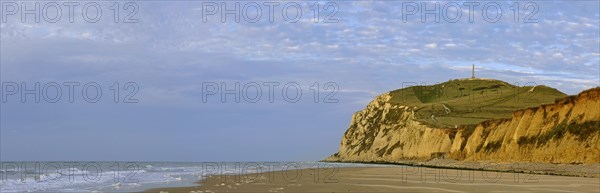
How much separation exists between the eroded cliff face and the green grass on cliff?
584 cm

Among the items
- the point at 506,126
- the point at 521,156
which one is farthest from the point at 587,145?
the point at 506,126

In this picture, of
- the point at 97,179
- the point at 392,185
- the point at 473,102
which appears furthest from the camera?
the point at 473,102

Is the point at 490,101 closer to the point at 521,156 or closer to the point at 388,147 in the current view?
the point at 388,147

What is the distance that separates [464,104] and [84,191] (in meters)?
138

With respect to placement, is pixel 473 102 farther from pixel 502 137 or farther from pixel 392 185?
pixel 392 185

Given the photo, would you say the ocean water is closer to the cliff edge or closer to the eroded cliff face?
the eroded cliff face

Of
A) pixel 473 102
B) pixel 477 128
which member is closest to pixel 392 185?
pixel 477 128

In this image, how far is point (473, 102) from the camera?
152875 mm

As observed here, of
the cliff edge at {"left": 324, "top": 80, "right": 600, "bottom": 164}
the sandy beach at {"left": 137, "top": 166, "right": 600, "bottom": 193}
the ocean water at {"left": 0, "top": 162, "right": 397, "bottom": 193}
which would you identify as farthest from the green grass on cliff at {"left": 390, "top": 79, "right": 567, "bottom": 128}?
the sandy beach at {"left": 137, "top": 166, "right": 600, "bottom": 193}

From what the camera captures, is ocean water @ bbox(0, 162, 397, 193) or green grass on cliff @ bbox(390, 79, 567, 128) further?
green grass on cliff @ bbox(390, 79, 567, 128)

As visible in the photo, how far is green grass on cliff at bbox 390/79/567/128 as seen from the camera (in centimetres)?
13388

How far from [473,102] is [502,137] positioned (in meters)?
78.1

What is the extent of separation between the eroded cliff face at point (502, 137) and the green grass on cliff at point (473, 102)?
584 centimetres

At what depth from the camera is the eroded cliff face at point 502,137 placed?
55906 millimetres
